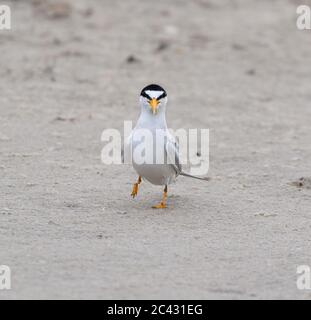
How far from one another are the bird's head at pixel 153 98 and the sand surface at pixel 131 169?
79 centimetres

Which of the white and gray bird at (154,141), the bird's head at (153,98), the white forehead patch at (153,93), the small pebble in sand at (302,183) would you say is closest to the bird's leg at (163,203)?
the white and gray bird at (154,141)

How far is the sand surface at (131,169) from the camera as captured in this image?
560 cm

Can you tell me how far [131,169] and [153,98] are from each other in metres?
1.57

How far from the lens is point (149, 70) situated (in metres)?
12.7

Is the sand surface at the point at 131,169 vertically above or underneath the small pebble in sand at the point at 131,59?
underneath

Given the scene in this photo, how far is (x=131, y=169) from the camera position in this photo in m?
8.16

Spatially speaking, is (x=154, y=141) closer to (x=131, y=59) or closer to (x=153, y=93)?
(x=153, y=93)

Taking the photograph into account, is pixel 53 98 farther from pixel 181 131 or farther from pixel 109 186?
pixel 109 186

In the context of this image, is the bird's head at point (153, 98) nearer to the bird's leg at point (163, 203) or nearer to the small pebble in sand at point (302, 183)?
the bird's leg at point (163, 203)

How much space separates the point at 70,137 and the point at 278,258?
3.72 m

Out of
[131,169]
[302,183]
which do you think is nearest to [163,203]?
[131,169]

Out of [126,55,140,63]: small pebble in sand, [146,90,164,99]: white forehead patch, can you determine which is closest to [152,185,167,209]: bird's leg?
[146,90,164,99]: white forehead patch
